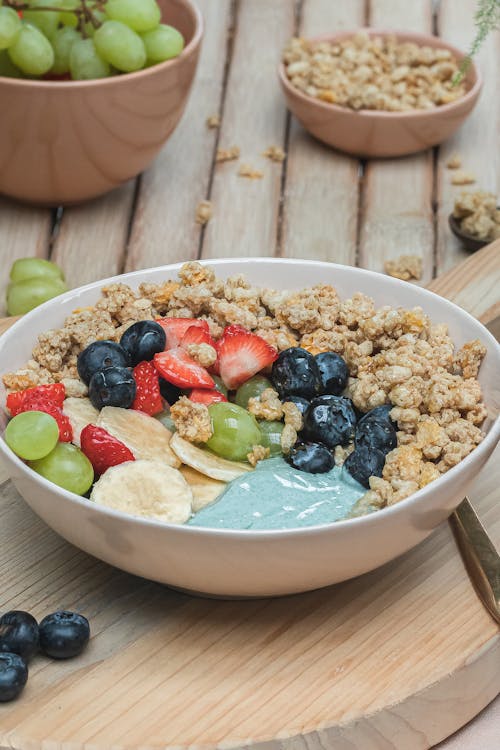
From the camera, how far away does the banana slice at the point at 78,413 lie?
1.06 meters

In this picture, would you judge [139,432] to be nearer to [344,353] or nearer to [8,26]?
[344,353]

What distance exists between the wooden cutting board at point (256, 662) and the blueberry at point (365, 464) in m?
0.11

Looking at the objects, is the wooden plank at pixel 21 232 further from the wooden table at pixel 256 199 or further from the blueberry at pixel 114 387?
the blueberry at pixel 114 387

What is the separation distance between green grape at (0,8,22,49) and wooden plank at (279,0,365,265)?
53 centimetres

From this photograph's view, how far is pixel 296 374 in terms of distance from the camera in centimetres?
111

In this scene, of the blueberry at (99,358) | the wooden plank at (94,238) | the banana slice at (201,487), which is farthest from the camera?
the wooden plank at (94,238)

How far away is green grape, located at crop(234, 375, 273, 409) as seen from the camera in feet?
3.72

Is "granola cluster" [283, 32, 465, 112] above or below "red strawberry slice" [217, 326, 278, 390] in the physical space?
below

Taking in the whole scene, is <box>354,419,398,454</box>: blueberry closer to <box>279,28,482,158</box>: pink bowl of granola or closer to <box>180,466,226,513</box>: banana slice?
<box>180,466,226,513</box>: banana slice

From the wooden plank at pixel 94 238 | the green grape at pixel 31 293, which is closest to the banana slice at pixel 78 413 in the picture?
the green grape at pixel 31 293

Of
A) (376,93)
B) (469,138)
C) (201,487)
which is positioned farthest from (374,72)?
(201,487)

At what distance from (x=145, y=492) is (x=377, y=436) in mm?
227

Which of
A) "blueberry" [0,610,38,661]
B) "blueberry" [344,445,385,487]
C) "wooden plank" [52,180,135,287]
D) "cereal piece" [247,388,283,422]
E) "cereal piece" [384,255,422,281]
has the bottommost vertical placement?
"wooden plank" [52,180,135,287]

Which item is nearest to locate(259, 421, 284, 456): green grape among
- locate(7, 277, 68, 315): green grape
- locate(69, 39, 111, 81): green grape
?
locate(7, 277, 68, 315): green grape
